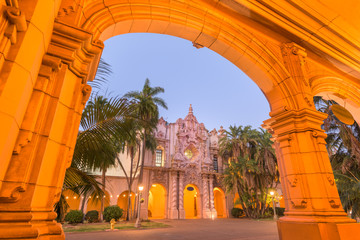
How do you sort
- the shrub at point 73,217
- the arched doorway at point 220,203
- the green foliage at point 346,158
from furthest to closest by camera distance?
the arched doorway at point 220,203, the shrub at point 73,217, the green foliage at point 346,158

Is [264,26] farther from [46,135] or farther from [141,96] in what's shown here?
[141,96]

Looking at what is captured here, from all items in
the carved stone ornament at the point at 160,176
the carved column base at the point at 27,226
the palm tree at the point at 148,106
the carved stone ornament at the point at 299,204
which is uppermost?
the palm tree at the point at 148,106

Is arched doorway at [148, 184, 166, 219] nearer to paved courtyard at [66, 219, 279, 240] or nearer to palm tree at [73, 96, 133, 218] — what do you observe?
paved courtyard at [66, 219, 279, 240]

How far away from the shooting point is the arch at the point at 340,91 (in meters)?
5.61

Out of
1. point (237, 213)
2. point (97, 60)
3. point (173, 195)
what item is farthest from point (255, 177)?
point (97, 60)

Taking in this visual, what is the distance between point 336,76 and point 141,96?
16.8 meters

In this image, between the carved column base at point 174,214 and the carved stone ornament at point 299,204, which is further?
the carved column base at point 174,214

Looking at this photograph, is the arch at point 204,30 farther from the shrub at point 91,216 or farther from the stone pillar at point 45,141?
the shrub at point 91,216

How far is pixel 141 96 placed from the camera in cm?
2009

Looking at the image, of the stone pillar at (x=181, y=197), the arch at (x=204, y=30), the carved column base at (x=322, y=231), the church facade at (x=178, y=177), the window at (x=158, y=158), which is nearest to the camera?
the arch at (x=204, y=30)

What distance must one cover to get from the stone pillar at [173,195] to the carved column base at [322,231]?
70.4 ft

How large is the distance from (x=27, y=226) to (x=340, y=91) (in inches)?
309

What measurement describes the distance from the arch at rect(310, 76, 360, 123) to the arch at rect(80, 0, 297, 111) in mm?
1579

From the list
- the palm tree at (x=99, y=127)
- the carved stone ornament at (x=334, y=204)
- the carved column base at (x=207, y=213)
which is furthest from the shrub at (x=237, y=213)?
the palm tree at (x=99, y=127)
